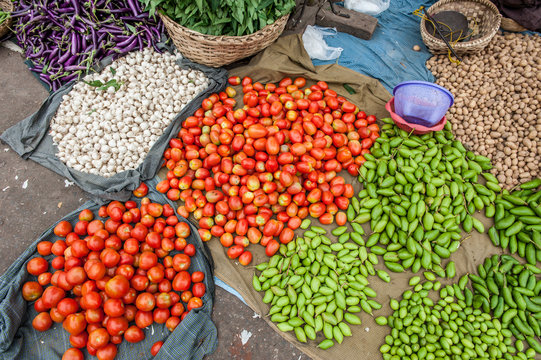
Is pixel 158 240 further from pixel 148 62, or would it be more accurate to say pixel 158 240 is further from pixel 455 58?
pixel 455 58

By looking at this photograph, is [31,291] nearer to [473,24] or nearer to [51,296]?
[51,296]

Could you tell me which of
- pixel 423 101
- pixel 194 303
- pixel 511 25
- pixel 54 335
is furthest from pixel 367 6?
pixel 54 335

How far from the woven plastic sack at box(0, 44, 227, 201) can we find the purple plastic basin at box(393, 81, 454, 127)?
2153mm

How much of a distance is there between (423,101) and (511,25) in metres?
2.34

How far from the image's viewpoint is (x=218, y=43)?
3.60m

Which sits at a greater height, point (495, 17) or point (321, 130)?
point (495, 17)

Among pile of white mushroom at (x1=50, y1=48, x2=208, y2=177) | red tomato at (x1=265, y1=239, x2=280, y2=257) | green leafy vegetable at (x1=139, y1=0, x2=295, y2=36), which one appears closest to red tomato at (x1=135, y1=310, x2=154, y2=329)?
red tomato at (x1=265, y1=239, x2=280, y2=257)

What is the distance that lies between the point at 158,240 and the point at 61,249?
0.86 meters

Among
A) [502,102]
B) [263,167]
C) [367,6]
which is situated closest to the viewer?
[263,167]

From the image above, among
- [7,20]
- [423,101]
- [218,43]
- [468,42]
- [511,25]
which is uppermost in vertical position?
[511,25]

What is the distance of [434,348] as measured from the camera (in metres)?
2.55

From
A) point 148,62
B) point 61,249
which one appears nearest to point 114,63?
point 148,62

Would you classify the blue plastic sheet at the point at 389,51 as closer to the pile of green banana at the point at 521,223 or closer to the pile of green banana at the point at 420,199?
the pile of green banana at the point at 420,199

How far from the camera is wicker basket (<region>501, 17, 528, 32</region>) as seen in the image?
14.2ft
